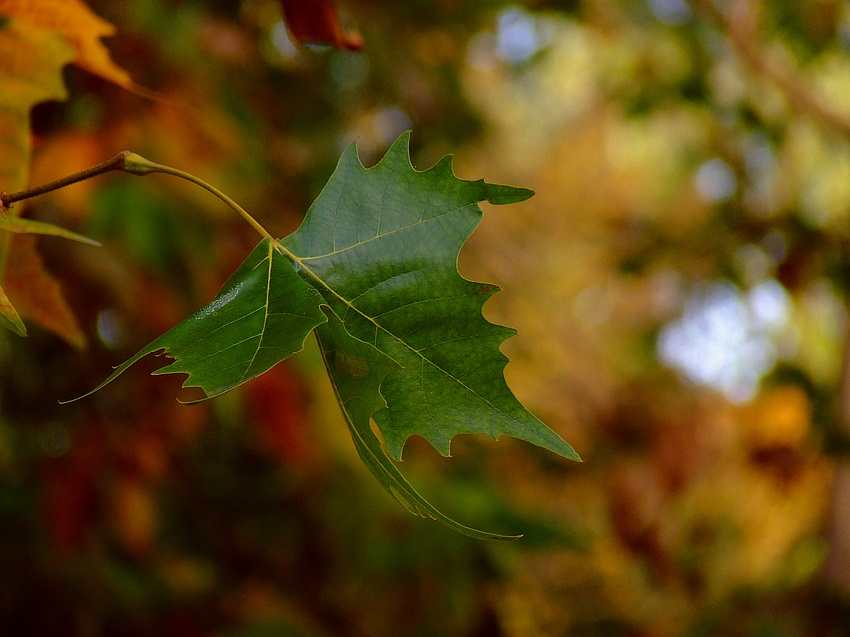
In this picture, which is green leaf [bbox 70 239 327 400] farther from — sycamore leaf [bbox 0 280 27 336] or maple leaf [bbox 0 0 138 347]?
maple leaf [bbox 0 0 138 347]

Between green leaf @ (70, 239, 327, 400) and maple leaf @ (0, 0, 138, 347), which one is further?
maple leaf @ (0, 0, 138, 347)

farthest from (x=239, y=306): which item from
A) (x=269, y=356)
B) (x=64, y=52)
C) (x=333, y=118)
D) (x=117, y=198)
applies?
(x=333, y=118)

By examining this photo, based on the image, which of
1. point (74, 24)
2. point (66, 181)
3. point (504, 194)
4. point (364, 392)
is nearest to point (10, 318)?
point (66, 181)

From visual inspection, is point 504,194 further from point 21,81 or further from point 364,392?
point 21,81

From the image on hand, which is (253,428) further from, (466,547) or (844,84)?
(844,84)

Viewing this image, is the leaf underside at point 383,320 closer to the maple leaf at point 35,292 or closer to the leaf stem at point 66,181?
the leaf stem at point 66,181

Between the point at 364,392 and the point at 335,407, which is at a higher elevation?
the point at 364,392

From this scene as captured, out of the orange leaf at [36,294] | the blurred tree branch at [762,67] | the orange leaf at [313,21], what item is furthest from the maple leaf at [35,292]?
the blurred tree branch at [762,67]

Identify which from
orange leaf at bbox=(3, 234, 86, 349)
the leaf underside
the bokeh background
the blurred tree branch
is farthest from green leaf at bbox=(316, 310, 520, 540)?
the blurred tree branch
